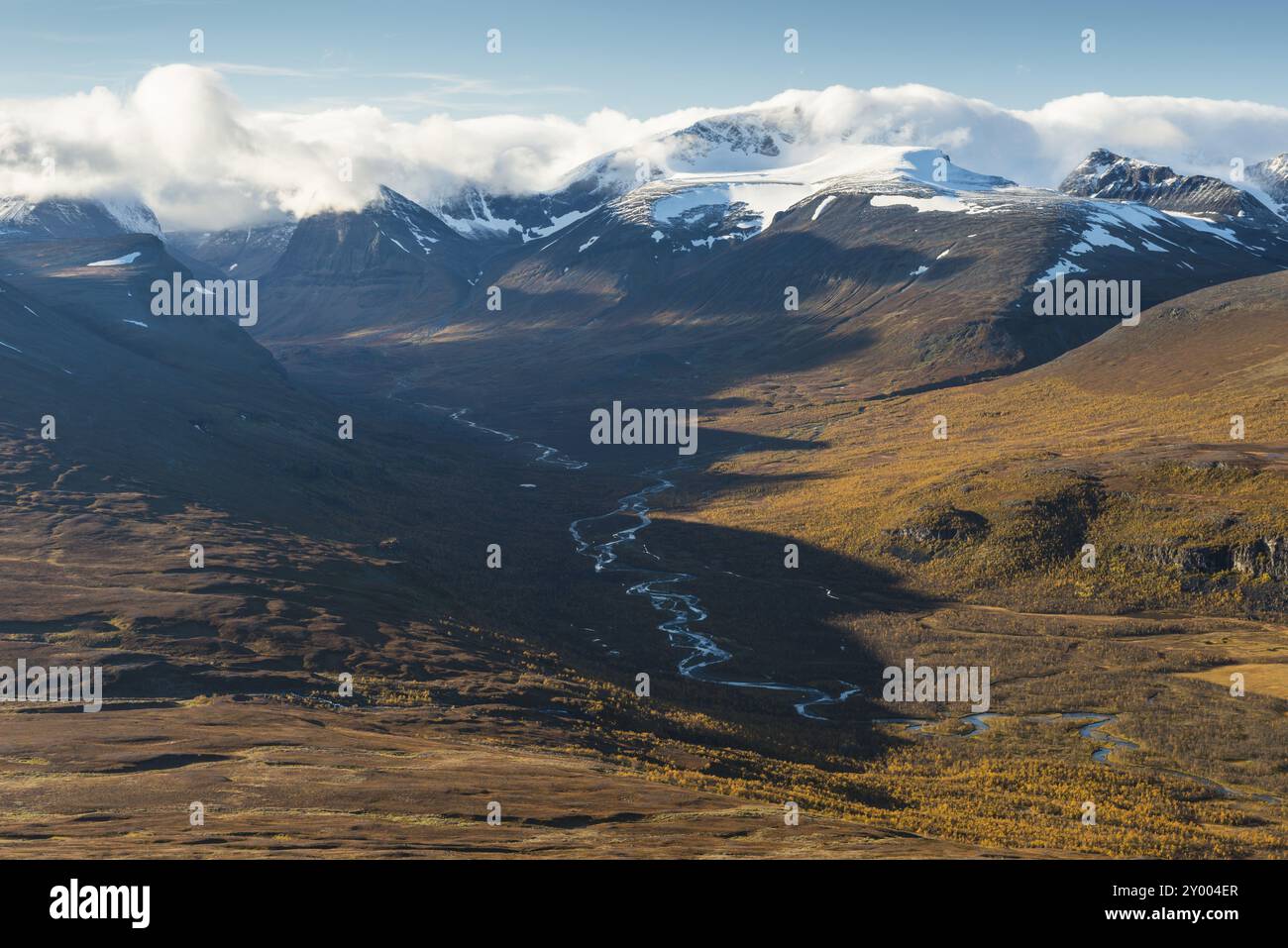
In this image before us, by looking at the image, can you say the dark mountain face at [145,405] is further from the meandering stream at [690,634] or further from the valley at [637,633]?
the meandering stream at [690,634]

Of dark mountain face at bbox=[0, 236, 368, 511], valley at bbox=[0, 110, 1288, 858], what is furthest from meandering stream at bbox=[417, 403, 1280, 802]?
dark mountain face at bbox=[0, 236, 368, 511]

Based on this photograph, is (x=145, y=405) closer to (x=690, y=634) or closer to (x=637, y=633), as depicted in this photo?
(x=637, y=633)

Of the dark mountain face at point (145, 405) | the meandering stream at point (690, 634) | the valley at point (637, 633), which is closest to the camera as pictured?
the valley at point (637, 633)

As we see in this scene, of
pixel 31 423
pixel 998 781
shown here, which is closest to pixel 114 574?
pixel 31 423

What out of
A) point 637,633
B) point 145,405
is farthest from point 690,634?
point 145,405

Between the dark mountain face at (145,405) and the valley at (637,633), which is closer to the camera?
the valley at (637,633)

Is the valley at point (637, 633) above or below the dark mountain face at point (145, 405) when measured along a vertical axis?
below

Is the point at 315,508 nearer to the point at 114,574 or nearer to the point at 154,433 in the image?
the point at 154,433

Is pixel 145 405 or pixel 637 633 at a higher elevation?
pixel 145 405

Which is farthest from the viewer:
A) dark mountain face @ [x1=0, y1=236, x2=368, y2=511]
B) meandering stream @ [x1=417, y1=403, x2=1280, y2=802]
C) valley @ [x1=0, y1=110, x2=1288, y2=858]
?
dark mountain face @ [x1=0, y1=236, x2=368, y2=511]

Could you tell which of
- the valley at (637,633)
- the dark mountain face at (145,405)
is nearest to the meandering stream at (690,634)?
the valley at (637,633)

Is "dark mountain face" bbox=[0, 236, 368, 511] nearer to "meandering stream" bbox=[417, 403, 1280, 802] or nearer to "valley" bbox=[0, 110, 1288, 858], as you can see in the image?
"valley" bbox=[0, 110, 1288, 858]
